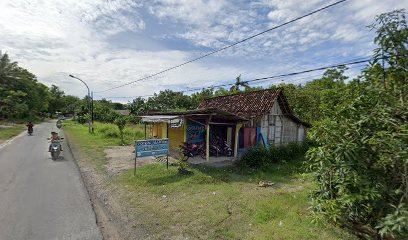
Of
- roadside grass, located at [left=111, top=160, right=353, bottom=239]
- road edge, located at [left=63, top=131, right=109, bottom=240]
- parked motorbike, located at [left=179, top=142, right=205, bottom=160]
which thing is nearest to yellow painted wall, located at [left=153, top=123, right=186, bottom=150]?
parked motorbike, located at [left=179, top=142, right=205, bottom=160]

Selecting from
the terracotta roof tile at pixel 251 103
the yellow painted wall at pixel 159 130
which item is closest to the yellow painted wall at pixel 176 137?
the yellow painted wall at pixel 159 130

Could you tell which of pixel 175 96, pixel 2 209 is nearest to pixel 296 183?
pixel 2 209

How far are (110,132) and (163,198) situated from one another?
1837cm

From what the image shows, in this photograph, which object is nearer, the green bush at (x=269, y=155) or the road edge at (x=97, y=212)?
the road edge at (x=97, y=212)

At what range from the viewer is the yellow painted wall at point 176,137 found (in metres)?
15.2

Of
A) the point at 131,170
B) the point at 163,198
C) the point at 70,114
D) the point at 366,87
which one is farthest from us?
the point at 70,114

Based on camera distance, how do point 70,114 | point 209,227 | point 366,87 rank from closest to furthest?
point 366,87 < point 209,227 < point 70,114

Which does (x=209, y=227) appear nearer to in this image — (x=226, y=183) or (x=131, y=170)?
(x=226, y=183)

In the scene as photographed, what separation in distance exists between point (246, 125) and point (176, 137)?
4.74m

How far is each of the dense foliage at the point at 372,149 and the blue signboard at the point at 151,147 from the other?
7096 millimetres

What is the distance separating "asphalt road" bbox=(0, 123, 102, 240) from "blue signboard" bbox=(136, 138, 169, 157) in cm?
239

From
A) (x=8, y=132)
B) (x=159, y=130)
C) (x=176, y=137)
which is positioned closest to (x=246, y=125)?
(x=176, y=137)

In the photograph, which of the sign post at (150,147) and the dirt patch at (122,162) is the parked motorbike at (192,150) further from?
the sign post at (150,147)

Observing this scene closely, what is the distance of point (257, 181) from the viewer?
916cm
